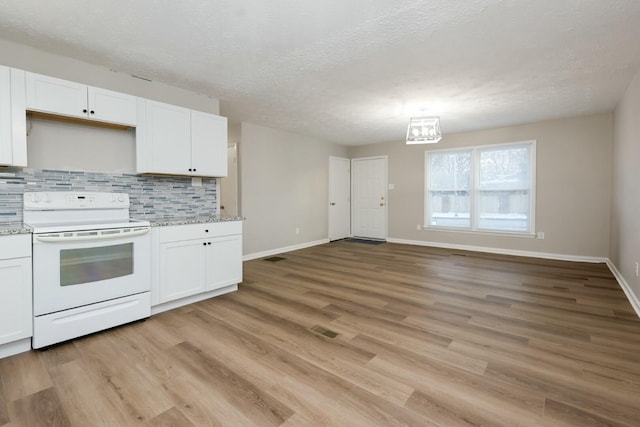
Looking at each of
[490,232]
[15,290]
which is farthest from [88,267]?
[490,232]

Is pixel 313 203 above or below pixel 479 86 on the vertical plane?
below

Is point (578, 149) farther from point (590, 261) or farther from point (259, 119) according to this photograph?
point (259, 119)

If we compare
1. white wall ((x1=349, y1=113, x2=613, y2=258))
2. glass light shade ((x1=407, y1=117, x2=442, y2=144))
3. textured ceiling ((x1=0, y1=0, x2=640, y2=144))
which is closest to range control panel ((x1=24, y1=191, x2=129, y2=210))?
textured ceiling ((x1=0, y1=0, x2=640, y2=144))

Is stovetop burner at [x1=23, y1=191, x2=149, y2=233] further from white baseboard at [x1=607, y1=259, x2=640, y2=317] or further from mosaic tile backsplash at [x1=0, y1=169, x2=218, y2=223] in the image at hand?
white baseboard at [x1=607, y1=259, x2=640, y2=317]

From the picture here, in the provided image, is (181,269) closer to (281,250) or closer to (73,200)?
(73,200)

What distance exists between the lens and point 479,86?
137 inches

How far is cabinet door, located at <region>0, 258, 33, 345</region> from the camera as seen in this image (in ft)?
6.63

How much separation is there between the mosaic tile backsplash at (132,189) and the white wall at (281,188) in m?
1.34

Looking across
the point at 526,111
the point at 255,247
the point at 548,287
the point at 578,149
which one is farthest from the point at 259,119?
the point at 578,149

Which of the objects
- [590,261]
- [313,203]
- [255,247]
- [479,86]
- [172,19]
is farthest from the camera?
[313,203]

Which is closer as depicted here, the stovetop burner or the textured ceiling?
the textured ceiling

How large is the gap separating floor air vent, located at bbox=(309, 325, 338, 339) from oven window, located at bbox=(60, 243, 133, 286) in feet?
5.36

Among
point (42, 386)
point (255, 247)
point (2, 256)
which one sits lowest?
point (42, 386)

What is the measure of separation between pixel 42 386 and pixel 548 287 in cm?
467
